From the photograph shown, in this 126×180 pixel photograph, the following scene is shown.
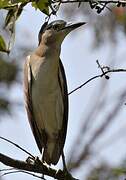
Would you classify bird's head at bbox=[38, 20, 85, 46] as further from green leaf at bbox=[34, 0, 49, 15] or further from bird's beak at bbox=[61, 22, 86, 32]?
green leaf at bbox=[34, 0, 49, 15]

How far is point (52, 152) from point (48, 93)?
1.49 ft

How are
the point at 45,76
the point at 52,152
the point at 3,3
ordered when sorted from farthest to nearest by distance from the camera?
the point at 52,152, the point at 45,76, the point at 3,3

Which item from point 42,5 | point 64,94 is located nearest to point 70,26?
point 64,94

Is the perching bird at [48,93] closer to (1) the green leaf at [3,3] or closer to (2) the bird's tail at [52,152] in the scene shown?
(2) the bird's tail at [52,152]

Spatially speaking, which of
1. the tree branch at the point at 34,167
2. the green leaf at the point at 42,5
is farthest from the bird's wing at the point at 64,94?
the green leaf at the point at 42,5

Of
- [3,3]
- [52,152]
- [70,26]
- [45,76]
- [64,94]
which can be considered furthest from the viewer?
[52,152]

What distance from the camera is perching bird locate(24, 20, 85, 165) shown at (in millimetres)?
4371

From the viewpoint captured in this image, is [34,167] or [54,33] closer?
[34,167]

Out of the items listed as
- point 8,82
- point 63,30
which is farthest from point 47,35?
point 8,82

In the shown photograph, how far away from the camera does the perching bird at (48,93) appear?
4371mm

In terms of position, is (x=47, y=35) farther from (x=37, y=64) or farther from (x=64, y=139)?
(x=64, y=139)

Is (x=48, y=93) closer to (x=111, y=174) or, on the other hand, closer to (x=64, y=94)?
(x=64, y=94)

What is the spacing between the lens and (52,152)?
4.55 meters

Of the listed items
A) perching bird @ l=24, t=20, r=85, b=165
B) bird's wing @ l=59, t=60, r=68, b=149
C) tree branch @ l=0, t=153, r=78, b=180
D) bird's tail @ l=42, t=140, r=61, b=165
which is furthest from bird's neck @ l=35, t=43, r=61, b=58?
tree branch @ l=0, t=153, r=78, b=180
